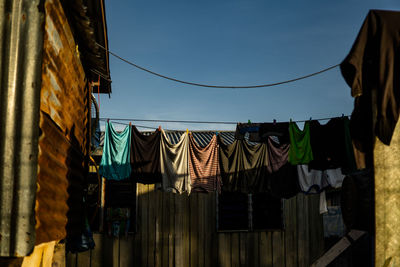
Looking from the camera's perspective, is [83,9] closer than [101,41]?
Yes

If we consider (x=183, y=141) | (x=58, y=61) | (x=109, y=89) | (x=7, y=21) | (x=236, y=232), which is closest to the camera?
(x=7, y=21)

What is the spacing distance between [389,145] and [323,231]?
9032mm

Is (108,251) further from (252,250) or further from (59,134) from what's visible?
(59,134)

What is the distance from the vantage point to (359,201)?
443 cm

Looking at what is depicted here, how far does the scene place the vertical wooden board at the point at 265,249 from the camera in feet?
36.4

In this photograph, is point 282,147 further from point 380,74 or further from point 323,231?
point 380,74

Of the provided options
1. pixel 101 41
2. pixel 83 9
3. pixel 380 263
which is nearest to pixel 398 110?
pixel 380 263

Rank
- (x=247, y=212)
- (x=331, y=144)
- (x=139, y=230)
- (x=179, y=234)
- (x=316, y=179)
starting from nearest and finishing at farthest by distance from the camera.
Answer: (x=331, y=144), (x=316, y=179), (x=179, y=234), (x=139, y=230), (x=247, y=212)

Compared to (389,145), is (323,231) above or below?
below

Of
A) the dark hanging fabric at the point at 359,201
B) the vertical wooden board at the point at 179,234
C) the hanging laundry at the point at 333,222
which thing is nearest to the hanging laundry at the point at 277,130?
the vertical wooden board at the point at 179,234

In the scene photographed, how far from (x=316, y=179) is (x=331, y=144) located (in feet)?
6.30

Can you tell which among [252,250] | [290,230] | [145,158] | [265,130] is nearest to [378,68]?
[265,130]

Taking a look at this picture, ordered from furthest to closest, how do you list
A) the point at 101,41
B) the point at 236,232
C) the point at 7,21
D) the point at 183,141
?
the point at 236,232, the point at 183,141, the point at 101,41, the point at 7,21

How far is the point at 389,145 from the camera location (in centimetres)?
356
